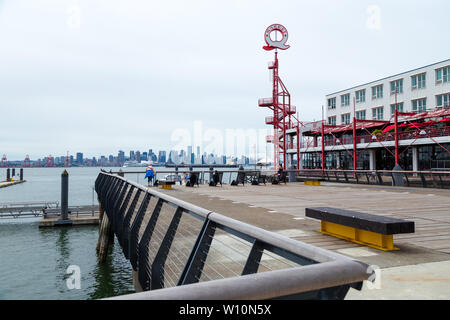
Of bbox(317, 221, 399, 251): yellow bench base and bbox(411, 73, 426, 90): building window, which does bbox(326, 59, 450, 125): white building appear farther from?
bbox(317, 221, 399, 251): yellow bench base

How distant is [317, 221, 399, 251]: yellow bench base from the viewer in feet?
21.2

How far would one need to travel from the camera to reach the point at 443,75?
4362cm

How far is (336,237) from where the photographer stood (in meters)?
7.54

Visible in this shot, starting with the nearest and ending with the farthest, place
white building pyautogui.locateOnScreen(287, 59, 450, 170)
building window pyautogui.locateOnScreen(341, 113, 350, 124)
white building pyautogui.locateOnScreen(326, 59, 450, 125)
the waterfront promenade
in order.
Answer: the waterfront promenade
white building pyautogui.locateOnScreen(287, 59, 450, 170)
white building pyautogui.locateOnScreen(326, 59, 450, 125)
building window pyautogui.locateOnScreen(341, 113, 350, 124)

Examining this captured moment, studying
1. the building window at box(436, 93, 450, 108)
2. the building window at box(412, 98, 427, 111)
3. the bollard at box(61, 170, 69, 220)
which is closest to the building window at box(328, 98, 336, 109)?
the building window at box(412, 98, 427, 111)

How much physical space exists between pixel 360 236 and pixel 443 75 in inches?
1767

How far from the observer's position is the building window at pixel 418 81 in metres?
46.5

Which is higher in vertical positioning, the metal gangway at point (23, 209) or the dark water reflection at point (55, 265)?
the metal gangway at point (23, 209)

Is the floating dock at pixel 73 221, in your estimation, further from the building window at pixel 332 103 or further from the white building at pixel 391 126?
the building window at pixel 332 103

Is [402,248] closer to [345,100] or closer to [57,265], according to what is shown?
[57,265]

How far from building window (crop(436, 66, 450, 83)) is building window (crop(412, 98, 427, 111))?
3.21 m

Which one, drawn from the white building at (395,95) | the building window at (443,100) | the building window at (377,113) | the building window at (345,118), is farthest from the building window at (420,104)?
the building window at (345,118)

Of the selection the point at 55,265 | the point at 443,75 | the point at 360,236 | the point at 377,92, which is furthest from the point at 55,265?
the point at 377,92

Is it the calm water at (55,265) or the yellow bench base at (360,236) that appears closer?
the yellow bench base at (360,236)
